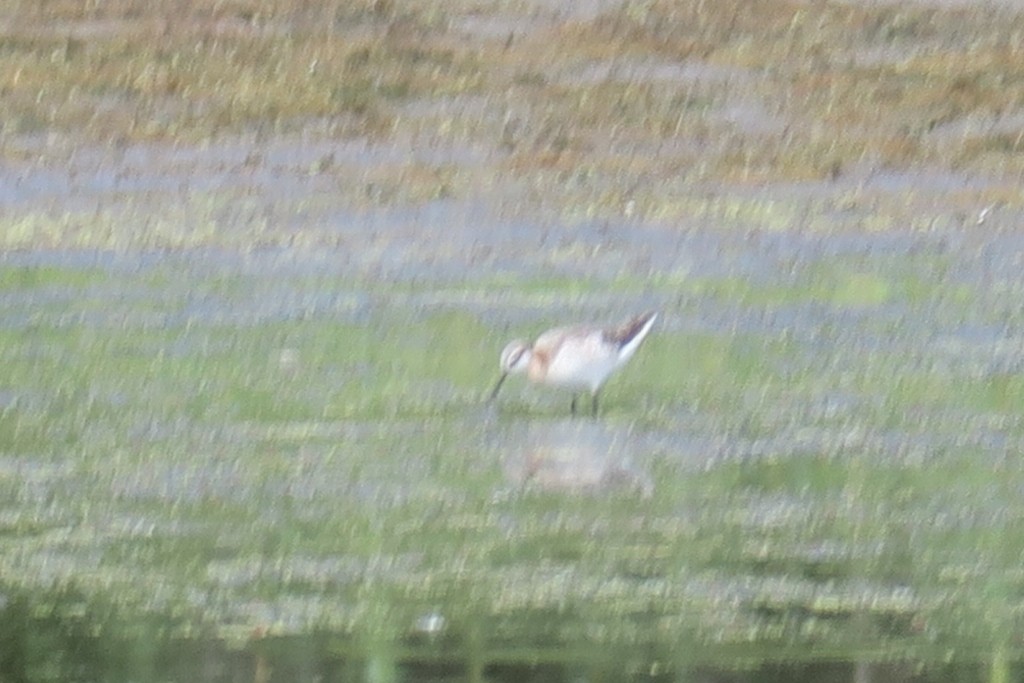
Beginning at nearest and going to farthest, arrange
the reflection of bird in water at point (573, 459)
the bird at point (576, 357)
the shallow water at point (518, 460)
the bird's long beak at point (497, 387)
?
the shallow water at point (518, 460)
the reflection of bird in water at point (573, 459)
the bird at point (576, 357)
the bird's long beak at point (497, 387)

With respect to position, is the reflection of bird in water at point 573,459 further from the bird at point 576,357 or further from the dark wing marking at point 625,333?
the dark wing marking at point 625,333

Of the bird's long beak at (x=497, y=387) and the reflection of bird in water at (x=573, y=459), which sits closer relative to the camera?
the reflection of bird in water at (x=573, y=459)

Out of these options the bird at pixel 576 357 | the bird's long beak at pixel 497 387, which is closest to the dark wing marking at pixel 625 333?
the bird at pixel 576 357

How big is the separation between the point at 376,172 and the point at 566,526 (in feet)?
Answer: 15.8

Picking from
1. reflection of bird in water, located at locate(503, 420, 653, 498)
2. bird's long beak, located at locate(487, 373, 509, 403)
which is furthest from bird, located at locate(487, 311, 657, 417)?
reflection of bird in water, located at locate(503, 420, 653, 498)

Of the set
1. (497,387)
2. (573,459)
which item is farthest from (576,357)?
(573,459)

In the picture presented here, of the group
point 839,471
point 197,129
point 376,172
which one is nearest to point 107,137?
point 197,129

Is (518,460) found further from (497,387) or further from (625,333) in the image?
(625,333)

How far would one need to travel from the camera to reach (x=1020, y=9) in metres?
12.0

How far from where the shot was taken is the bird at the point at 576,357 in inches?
299

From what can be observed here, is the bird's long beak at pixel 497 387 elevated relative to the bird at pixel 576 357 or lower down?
lower down

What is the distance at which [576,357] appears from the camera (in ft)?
25.0

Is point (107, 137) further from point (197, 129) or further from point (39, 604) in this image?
point (39, 604)

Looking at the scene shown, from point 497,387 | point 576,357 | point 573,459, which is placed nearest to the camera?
point 573,459
